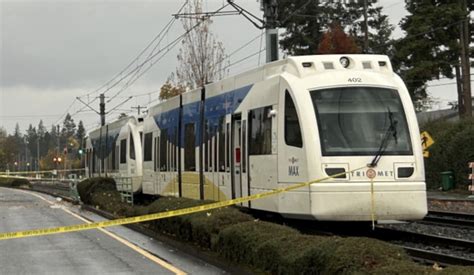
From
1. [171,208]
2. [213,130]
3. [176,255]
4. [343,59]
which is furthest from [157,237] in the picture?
[343,59]

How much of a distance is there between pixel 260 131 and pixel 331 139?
7.28 feet

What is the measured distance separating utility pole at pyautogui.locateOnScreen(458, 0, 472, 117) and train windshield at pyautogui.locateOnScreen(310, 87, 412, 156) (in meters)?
33.0

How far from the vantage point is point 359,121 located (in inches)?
484

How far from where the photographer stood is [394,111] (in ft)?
41.1

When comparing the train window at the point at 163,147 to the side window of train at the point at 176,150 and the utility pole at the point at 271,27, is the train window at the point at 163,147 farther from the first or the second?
the utility pole at the point at 271,27

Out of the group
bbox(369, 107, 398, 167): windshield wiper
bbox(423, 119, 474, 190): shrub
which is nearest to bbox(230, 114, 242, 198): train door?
bbox(369, 107, 398, 167): windshield wiper

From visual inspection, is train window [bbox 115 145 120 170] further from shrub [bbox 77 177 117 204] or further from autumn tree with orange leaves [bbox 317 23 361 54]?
autumn tree with orange leaves [bbox 317 23 361 54]

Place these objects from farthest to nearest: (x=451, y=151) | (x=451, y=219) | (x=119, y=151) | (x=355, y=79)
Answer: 1. (x=451, y=151)
2. (x=119, y=151)
3. (x=451, y=219)
4. (x=355, y=79)

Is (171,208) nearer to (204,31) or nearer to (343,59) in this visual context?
(343,59)

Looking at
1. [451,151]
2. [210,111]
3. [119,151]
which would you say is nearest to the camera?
[210,111]

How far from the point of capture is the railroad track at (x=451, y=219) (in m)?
17.4

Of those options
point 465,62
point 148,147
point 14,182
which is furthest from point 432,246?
point 14,182

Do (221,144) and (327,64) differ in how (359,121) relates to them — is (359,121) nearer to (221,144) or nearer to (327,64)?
(327,64)

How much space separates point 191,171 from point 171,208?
5220 millimetres
